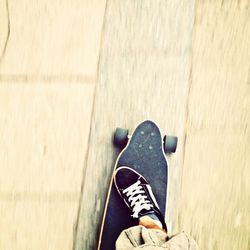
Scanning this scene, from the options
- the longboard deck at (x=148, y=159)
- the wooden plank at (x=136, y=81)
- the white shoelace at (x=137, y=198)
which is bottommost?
the white shoelace at (x=137, y=198)

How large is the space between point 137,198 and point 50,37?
550 millimetres

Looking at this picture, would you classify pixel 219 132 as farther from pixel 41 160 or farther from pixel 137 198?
pixel 41 160

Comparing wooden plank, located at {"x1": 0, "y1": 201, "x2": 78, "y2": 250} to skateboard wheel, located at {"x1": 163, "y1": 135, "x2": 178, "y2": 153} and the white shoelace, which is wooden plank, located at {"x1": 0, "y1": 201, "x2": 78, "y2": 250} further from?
skateboard wheel, located at {"x1": 163, "y1": 135, "x2": 178, "y2": 153}

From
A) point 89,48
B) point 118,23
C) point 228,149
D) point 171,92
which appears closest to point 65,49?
point 89,48

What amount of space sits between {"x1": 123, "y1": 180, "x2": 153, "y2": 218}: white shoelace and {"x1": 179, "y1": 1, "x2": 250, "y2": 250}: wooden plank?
0.35ft

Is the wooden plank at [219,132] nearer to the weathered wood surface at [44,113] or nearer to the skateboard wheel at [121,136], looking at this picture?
the skateboard wheel at [121,136]

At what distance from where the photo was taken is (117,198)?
1049 mm

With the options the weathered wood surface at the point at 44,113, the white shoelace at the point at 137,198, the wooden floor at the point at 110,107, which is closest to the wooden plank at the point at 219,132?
the wooden floor at the point at 110,107

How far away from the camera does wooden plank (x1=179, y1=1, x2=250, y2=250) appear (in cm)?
105

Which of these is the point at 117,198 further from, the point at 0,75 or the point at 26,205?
the point at 0,75

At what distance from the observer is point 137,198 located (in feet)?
3.39

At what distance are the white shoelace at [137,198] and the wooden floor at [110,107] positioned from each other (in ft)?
0.26

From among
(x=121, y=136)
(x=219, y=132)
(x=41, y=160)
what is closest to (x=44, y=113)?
(x=41, y=160)

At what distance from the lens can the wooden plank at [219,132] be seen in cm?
105
